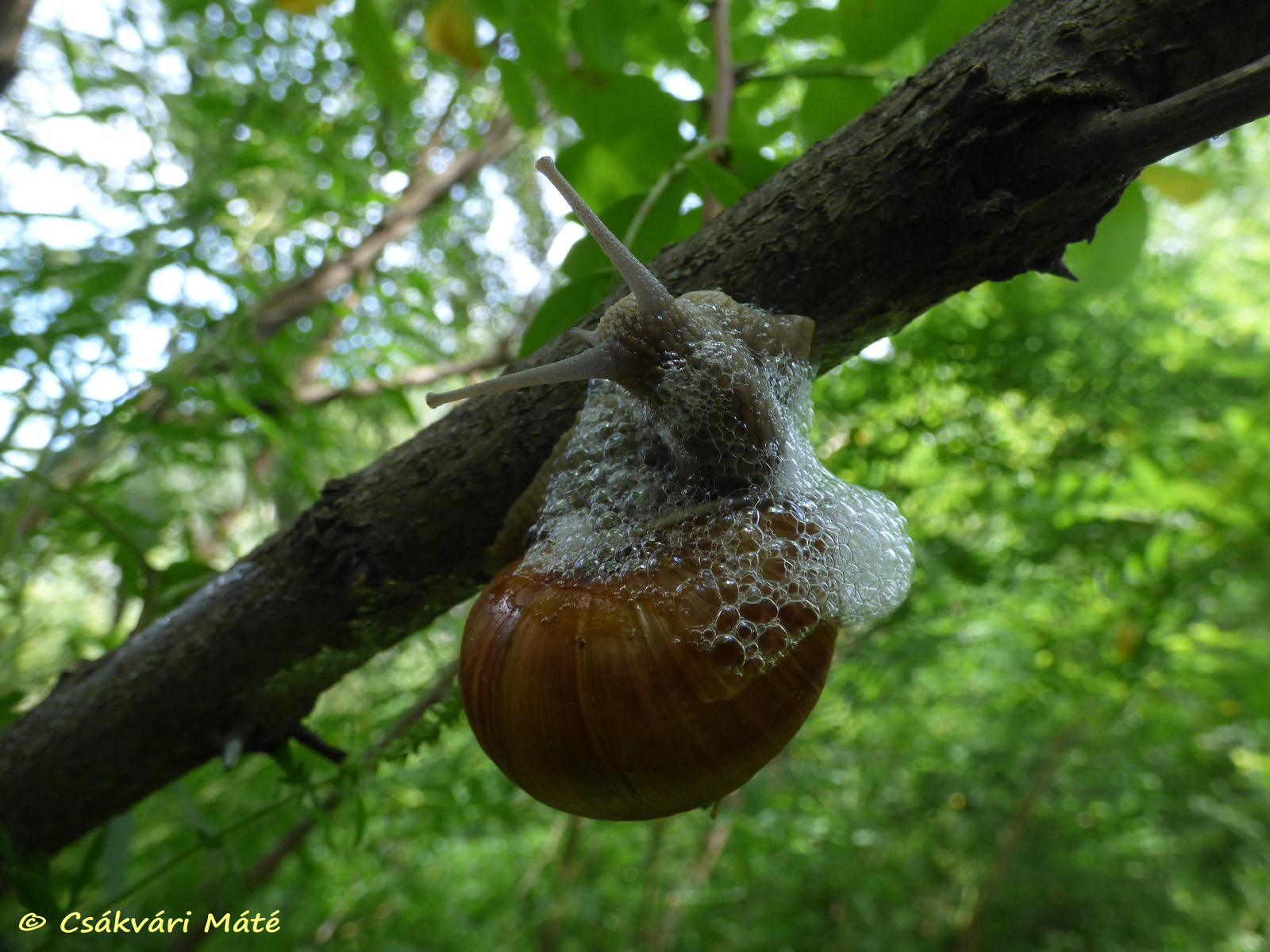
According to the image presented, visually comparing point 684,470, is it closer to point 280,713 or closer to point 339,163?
point 280,713

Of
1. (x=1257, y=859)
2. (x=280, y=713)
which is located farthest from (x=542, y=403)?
(x=1257, y=859)

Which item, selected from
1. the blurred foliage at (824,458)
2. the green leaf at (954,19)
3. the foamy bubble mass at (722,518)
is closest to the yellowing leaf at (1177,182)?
the blurred foliage at (824,458)

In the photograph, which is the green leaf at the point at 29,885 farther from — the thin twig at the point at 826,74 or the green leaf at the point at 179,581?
the thin twig at the point at 826,74

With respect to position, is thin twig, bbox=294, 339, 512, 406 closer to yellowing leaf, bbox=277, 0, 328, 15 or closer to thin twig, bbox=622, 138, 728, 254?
yellowing leaf, bbox=277, 0, 328, 15

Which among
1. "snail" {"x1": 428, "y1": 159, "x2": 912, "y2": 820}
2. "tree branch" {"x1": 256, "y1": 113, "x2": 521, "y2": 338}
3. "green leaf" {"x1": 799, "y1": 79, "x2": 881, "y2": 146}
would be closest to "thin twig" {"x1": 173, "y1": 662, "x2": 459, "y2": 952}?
"snail" {"x1": 428, "y1": 159, "x2": 912, "y2": 820}

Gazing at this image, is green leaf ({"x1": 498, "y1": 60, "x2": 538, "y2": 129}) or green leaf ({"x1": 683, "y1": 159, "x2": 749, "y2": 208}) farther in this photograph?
green leaf ({"x1": 498, "y1": 60, "x2": 538, "y2": 129})

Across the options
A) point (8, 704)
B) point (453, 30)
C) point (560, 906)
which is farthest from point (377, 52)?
point (560, 906)
